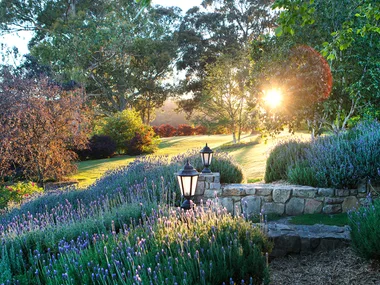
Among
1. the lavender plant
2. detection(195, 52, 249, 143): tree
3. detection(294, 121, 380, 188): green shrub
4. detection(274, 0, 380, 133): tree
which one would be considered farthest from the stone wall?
detection(195, 52, 249, 143): tree

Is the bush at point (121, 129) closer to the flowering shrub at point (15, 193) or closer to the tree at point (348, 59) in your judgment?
the flowering shrub at point (15, 193)

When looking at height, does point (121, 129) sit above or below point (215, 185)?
above

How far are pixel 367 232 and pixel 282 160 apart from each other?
181 inches

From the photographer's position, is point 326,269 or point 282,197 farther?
point 282,197

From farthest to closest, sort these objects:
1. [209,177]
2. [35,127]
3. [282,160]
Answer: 1. [35,127]
2. [282,160]
3. [209,177]

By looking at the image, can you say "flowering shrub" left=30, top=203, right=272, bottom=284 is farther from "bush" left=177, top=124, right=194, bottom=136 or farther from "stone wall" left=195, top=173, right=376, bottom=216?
"bush" left=177, top=124, right=194, bottom=136

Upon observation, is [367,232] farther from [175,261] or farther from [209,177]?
[209,177]

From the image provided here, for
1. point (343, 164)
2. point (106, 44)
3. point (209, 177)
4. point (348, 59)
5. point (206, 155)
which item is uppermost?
point (106, 44)

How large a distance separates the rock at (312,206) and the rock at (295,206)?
0.06 metres

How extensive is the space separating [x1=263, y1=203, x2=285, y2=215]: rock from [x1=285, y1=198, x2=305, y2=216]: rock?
0.11 m

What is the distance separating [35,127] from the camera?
11.0m

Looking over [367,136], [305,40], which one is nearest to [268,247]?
[367,136]

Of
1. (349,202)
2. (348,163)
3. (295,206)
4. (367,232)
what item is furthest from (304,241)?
(348,163)

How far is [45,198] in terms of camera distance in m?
6.47
